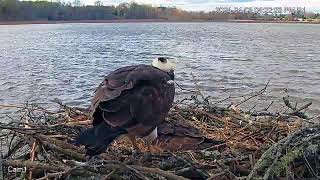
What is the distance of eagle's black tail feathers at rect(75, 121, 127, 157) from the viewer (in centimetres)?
299

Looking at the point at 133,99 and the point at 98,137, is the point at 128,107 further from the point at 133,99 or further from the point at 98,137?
the point at 98,137

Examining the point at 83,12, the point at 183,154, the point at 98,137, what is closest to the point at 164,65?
the point at 183,154

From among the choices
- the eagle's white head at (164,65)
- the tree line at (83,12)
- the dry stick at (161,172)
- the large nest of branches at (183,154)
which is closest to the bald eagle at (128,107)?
the large nest of branches at (183,154)

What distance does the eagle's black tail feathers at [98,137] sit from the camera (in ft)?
9.82

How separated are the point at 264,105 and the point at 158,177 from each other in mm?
6118

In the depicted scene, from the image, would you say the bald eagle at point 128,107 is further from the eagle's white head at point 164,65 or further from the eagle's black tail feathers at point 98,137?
the eagle's white head at point 164,65

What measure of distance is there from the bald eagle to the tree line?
213 ft

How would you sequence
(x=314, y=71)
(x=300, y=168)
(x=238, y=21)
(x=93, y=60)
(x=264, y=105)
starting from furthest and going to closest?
(x=238, y=21) → (x=93, y=60) → (x=314, y=71) → (x=264, y=105) → (x=300, y=168)

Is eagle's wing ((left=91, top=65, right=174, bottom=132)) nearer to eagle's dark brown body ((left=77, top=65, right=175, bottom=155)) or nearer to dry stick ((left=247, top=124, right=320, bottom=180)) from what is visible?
eagle's dark brown body ((left=77, top=65, right=175, bottom=155))

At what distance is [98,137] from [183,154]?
665 mm

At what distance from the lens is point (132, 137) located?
3.70 metres

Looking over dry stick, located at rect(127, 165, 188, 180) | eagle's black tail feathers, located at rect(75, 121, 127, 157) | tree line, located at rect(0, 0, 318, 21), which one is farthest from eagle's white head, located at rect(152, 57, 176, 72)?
tree line, located at rect(0, 0, 318, 21)

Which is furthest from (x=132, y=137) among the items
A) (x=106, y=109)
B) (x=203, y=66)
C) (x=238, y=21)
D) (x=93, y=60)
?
(x=238, y=21)

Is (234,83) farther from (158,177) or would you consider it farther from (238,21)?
(238,21)
